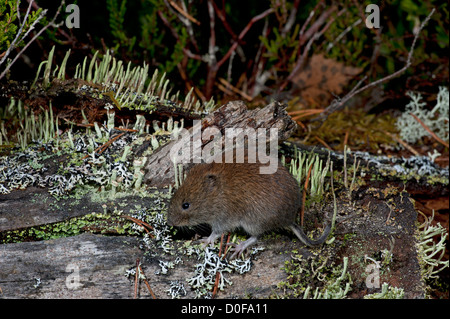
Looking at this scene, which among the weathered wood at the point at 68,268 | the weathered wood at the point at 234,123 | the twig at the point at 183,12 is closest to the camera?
the weathered wood at the point at 68,268

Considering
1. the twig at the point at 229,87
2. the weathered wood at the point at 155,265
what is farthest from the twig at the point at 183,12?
the weathered wood at the point at 155,265

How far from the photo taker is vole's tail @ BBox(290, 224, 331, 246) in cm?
315

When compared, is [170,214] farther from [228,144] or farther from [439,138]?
[439,138]

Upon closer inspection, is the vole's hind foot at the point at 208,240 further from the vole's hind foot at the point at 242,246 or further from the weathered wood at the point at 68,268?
the weathered wood at the point at 68,268

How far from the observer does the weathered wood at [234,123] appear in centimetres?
347

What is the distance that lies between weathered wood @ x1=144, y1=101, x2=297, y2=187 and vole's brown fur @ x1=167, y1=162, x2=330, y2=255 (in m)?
0.31

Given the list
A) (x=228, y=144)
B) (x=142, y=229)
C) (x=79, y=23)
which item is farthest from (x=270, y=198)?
(x=79, y=23)

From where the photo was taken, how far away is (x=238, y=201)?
3.35m

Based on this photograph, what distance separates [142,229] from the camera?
10.8 feet

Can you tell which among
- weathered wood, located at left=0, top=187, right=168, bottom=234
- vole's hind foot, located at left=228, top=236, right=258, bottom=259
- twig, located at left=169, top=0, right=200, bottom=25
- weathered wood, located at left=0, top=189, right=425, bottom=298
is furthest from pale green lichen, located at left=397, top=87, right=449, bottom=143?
weathered wood, located at left=0, top=187, right=168, bottom=234

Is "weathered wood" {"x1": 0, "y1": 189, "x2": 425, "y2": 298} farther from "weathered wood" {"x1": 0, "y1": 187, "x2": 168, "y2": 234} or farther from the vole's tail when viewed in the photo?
"weathered wood" {"x1": 0, "y1": 187, "x2": 168, "y2": 234}

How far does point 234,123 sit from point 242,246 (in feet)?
3.15

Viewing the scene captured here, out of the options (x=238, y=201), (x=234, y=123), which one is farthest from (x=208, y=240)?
(x=234, y=123)

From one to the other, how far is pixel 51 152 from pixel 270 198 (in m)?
1.93
